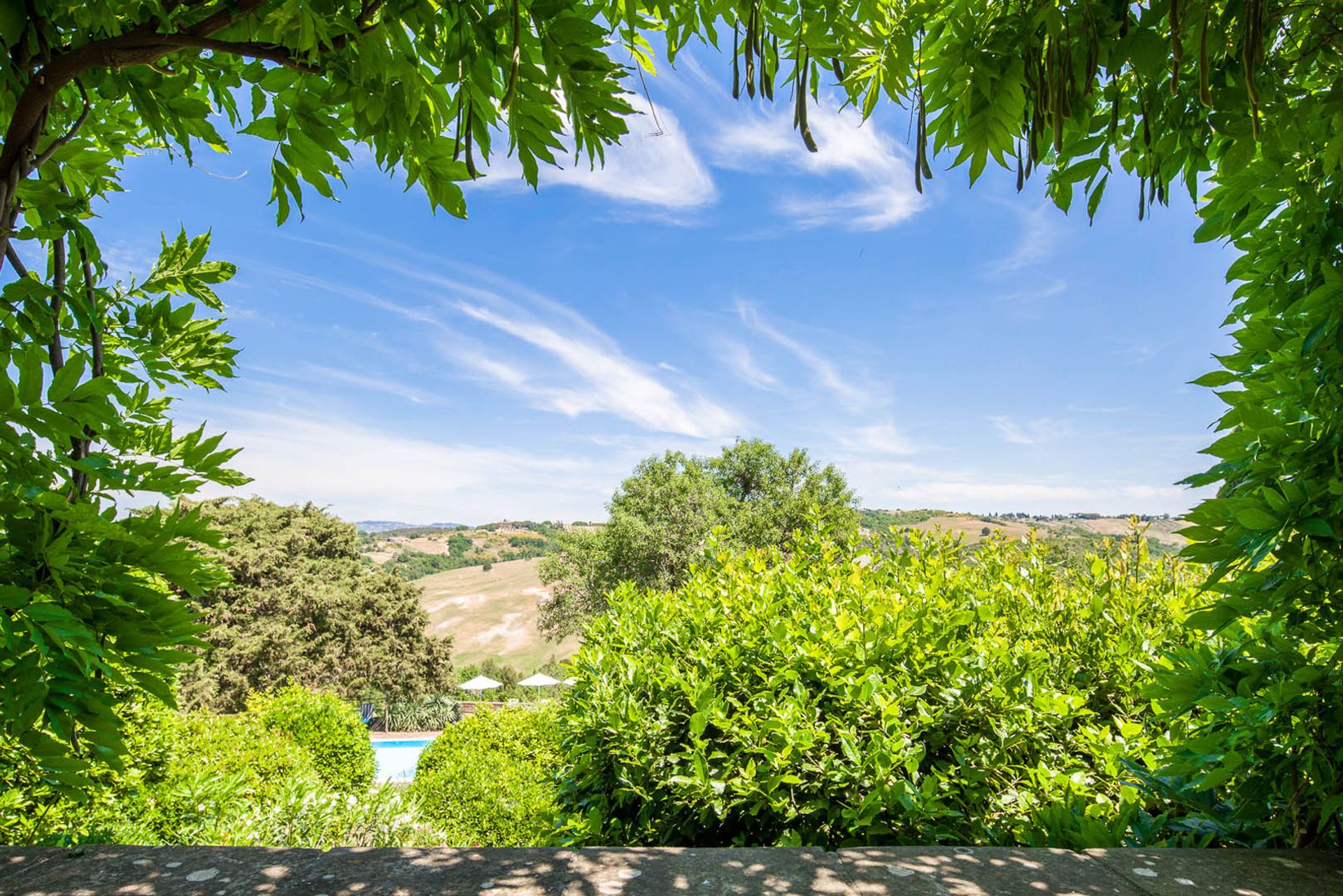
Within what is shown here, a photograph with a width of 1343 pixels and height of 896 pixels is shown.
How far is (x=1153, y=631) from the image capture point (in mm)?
2717

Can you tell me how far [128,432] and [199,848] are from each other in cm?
101

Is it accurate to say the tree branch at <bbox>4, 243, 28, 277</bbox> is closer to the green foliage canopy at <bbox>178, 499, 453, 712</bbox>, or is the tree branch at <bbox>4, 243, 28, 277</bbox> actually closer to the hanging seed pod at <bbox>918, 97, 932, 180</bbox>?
the hanging seed pod at <bbox>918, 97, 932, 180</bbox>

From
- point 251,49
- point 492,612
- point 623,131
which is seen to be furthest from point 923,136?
point 492,612

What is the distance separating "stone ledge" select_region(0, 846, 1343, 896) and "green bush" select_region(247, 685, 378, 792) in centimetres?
893

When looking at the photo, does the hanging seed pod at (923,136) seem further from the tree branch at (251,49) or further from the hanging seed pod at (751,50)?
the tree branch at (251,49)

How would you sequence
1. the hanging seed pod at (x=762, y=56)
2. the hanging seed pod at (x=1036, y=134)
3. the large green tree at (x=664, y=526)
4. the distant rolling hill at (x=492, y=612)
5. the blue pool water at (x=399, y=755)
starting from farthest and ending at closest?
the distant rolling hill at (x=492, y=612)
the large green tree at (x=664, y=526)
the blue pool water at (x=399, y=755)
the hanging seed pod at (x=762, y=56)
the hanging seed pod at (x=1036, y=134)

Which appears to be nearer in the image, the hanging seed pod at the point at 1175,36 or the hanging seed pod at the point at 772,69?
the hanging seed pod at the point at 1175,36

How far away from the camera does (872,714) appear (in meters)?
2.26

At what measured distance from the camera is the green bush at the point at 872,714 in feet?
6.88

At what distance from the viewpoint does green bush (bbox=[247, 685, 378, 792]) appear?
9.27 metres

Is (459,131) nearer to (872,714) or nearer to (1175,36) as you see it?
(1175,36)

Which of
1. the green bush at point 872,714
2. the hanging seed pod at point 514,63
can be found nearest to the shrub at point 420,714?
the green bush at point 872,714

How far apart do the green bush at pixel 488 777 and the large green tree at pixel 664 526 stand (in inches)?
478

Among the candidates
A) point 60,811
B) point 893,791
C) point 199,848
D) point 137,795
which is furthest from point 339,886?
point 137,795
